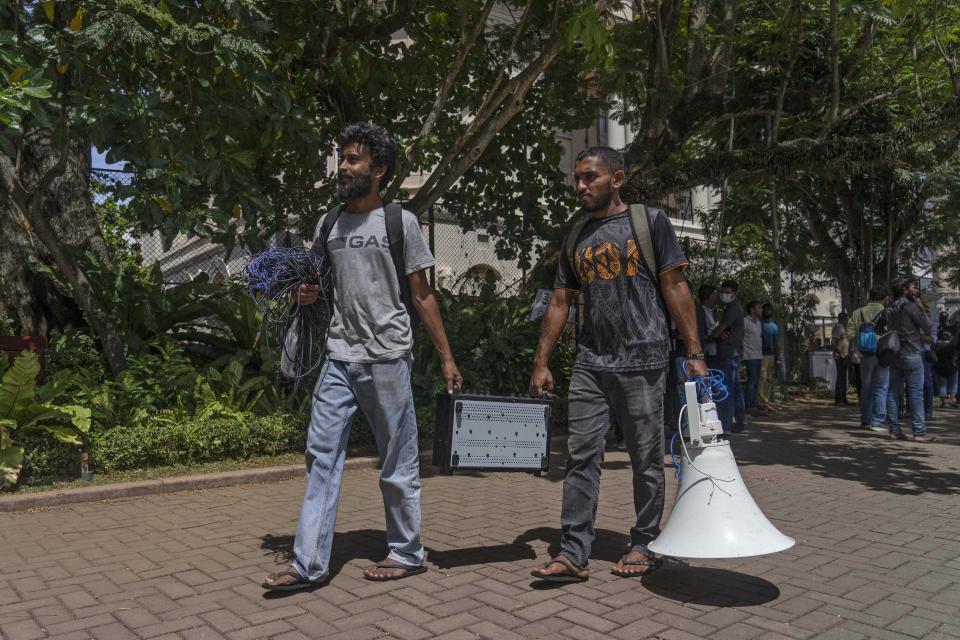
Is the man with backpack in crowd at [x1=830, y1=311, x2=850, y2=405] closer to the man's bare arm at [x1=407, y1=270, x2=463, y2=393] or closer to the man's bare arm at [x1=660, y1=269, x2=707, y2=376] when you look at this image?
the man's bare arm at [x1=660, y1=269, x2=707, y2=376]

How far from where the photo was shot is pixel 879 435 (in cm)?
1040

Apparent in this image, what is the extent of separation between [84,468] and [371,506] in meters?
2.46

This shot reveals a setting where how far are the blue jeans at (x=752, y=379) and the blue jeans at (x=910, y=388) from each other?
8.06 feet

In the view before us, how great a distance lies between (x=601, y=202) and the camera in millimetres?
4234

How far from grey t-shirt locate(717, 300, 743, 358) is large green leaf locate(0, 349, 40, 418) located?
7492mm

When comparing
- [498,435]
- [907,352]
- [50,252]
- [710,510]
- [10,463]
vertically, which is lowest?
[10,463]

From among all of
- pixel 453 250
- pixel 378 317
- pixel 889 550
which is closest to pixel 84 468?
pixel 378 317

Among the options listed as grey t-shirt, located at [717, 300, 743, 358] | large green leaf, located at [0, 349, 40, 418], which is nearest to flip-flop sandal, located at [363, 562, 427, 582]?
large green leaf, located at [0, 349, 40, 418]

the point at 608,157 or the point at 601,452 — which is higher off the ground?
the point at 608,157

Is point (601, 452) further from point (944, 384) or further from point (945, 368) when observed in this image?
point (944, 384)

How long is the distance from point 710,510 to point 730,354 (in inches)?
271

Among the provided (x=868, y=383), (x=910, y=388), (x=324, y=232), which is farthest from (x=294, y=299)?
(x=868, y=383)

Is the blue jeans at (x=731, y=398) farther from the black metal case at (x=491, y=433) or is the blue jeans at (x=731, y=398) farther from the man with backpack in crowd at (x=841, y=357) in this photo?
the black metal case at (x=491, y=433)

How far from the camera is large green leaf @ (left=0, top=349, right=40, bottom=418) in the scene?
636 centimetres
